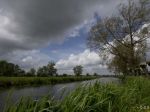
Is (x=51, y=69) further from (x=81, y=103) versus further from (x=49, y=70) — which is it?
(x=81, y=103)

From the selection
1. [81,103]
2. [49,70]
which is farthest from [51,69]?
[81,103]

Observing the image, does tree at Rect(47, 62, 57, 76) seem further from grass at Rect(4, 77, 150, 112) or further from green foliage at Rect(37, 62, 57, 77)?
grass at Rect(4, 77, 150, 112)

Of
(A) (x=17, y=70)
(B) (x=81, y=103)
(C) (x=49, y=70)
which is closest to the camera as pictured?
(B) (x=81, y=103)

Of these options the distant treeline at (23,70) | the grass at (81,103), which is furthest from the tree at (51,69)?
the grass at (81,103)

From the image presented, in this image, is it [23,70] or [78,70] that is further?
[78,70]

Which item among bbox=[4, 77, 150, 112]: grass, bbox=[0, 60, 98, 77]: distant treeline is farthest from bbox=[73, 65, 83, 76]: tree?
bbox=[4, 77, 150, 112]: grass

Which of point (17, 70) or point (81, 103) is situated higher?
point (17, 70)

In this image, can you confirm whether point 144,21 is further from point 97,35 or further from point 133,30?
point 97,35

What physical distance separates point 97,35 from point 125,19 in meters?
5.26

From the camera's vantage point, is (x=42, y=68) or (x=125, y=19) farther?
(x=42, y=68)

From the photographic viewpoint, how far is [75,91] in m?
5.61

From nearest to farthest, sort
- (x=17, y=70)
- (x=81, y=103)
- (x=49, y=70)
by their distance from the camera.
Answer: (x=81, y=103) < (x=17, y=70) < (x=49, y=70)

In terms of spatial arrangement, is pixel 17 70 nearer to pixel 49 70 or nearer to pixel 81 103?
pixel 49 70

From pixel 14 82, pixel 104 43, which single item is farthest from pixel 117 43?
pixel 14 82
